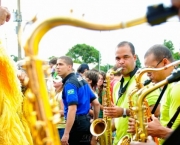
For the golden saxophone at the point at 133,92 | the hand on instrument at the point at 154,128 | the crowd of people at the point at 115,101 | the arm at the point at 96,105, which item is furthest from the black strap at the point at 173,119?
the arm at the point at 96,105

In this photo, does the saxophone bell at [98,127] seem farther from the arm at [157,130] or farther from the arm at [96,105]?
the arm at [157,130]

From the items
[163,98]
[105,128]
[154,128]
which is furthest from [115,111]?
[154,128]

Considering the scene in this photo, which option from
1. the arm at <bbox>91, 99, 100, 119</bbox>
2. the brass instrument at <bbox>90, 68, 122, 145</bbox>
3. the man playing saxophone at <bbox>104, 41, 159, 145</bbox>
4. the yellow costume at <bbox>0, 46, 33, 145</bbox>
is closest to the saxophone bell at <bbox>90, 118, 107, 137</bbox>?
the brass instrument at <bbox>90, 68, 122, 145</bbox>

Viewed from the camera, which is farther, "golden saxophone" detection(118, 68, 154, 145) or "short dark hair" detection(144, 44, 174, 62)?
"short dark hair" detection(144, 44, 174, 62)

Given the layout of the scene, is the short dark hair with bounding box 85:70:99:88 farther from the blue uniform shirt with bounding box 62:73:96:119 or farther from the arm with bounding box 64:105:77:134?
the arm with bounding box 64:105:77:134

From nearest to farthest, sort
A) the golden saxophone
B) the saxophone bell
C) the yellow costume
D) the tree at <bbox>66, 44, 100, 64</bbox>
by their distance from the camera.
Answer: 1. the yellow costume
2. the golden saxophone
3. the saxophone bell
4. the tree at <bbox>66, 44, 100, 64</bbox>

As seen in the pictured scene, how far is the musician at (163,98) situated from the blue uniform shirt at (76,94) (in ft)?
7.10

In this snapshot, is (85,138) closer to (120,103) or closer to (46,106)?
(120,103)

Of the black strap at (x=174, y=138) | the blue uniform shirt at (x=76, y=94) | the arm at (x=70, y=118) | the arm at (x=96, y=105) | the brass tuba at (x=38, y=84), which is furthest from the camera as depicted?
the arm at (x=96, y=105)

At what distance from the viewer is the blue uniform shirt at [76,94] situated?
6086 millimetres

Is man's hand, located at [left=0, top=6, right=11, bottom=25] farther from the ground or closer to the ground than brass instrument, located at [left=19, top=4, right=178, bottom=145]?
farther from the ground

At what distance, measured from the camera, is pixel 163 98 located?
361 centimetres

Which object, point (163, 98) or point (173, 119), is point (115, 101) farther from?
point (173, 119)

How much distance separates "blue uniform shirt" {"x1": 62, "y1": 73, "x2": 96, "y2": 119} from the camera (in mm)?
6086
